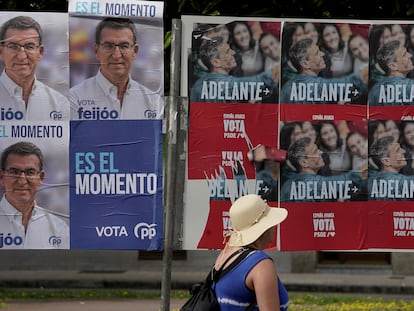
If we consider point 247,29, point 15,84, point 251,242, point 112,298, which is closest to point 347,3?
point 247,29

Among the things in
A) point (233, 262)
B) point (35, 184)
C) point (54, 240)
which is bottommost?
point (54, 240)

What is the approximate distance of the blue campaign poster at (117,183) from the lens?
24.9 feet

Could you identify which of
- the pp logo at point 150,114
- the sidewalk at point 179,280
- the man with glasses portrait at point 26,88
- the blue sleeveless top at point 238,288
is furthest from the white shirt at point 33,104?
the sidewalk at point 179,280

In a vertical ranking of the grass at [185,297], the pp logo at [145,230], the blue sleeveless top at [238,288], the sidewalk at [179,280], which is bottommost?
the sidewalk at [179,280]

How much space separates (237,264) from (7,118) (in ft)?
10.6

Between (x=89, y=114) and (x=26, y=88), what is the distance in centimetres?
48

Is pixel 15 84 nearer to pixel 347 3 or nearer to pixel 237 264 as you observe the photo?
pixel 237 264

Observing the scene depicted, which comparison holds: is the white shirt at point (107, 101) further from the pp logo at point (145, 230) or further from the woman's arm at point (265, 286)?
the woman's arm at point (265, 286)

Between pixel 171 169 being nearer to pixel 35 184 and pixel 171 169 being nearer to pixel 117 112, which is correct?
pixel 117 112

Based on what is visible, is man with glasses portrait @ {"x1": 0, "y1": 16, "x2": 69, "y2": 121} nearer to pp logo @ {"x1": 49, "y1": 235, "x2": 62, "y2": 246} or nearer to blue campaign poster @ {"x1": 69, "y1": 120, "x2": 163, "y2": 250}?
blue campaign poster @ {"x1": 69, "y1": 120, "x2": 163, "y2": 250}

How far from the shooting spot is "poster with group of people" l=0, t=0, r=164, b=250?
7.58 m

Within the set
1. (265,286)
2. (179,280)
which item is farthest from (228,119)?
(179,280)

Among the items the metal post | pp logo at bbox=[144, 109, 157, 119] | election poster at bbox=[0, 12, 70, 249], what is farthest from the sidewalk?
the metal post

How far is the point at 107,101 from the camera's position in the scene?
761 cm
